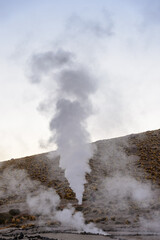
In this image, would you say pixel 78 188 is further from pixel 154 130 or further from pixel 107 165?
pixel 154 130

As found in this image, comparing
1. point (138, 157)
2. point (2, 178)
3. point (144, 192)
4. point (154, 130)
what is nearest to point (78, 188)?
point (144, 192)

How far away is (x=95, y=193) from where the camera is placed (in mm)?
23094

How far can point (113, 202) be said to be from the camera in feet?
68.0

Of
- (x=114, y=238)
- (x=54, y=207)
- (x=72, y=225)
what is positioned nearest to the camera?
(x=114, y=238)

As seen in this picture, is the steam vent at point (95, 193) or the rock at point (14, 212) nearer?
the steam vent at point (95, 193)

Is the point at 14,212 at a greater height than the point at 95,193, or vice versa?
the point at 14,212

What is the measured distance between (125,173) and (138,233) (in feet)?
43.1

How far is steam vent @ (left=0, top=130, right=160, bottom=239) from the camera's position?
672 inches

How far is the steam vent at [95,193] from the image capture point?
1708 cm

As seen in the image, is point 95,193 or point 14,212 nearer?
point 14,212

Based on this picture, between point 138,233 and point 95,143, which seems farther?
point 95,143

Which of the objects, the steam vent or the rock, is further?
the rock

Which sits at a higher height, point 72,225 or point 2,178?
point 2,178

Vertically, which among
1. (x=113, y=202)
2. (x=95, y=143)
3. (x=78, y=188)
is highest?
(x=95, y=143)
